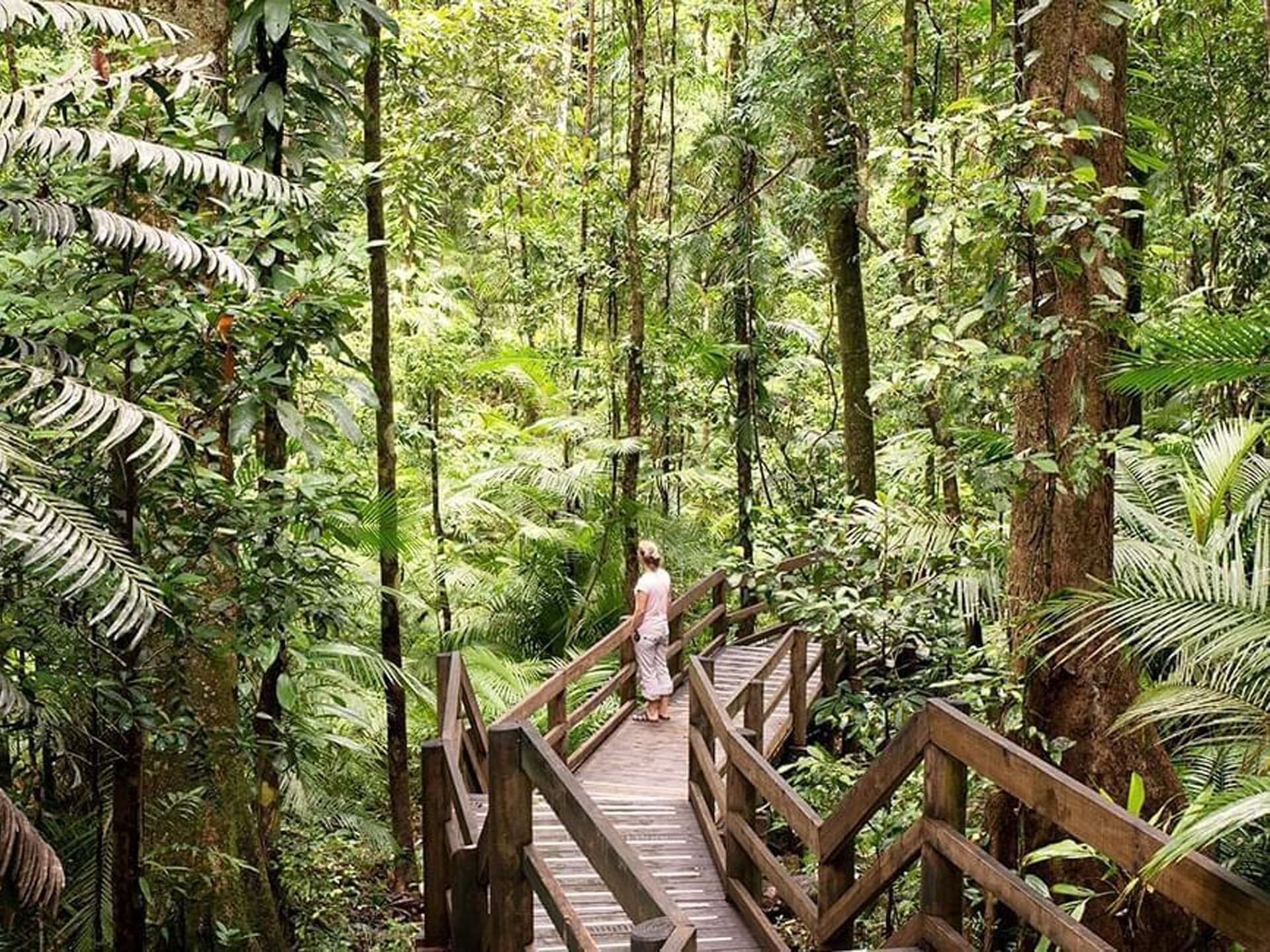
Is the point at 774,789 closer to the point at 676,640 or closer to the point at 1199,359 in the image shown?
the point at 1199,359

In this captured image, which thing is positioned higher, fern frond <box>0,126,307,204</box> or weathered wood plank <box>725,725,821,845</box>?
fern frond <box>0,126,307,204</box>

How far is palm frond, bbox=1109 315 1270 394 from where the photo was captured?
424 centimetres

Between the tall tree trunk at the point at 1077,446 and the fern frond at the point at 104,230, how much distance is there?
9.42 feet

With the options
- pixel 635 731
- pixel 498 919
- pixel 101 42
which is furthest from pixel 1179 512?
pixel 101 42

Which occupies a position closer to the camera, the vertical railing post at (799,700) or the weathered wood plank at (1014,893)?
the weathered wood plank at (1014,893)

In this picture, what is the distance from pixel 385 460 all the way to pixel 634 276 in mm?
3673

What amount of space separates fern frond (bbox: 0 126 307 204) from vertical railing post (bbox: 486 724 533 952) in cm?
197

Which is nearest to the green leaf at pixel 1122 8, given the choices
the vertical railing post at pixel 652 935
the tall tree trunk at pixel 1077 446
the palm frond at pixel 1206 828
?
the tall tree trunk at pixel 1077 446

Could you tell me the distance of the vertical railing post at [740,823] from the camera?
5.59 metres

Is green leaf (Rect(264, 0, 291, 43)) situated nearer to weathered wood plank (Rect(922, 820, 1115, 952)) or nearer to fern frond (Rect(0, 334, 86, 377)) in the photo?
fern frond (Rect(0, 334, 86, 377))

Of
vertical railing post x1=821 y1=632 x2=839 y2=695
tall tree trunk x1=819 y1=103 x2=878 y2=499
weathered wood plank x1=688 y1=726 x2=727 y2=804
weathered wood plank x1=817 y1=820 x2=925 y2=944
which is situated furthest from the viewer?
tall tree trunk x1=819 y1=103 x2=878 y2=499

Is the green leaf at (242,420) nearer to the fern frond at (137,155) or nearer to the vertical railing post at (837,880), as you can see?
the fern frond at (137,155)

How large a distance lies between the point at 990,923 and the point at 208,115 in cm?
388

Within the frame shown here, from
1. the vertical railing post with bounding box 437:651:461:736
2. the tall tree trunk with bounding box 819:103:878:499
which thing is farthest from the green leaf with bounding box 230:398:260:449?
the tall tree trunk with bounding box 819:103:878:499
